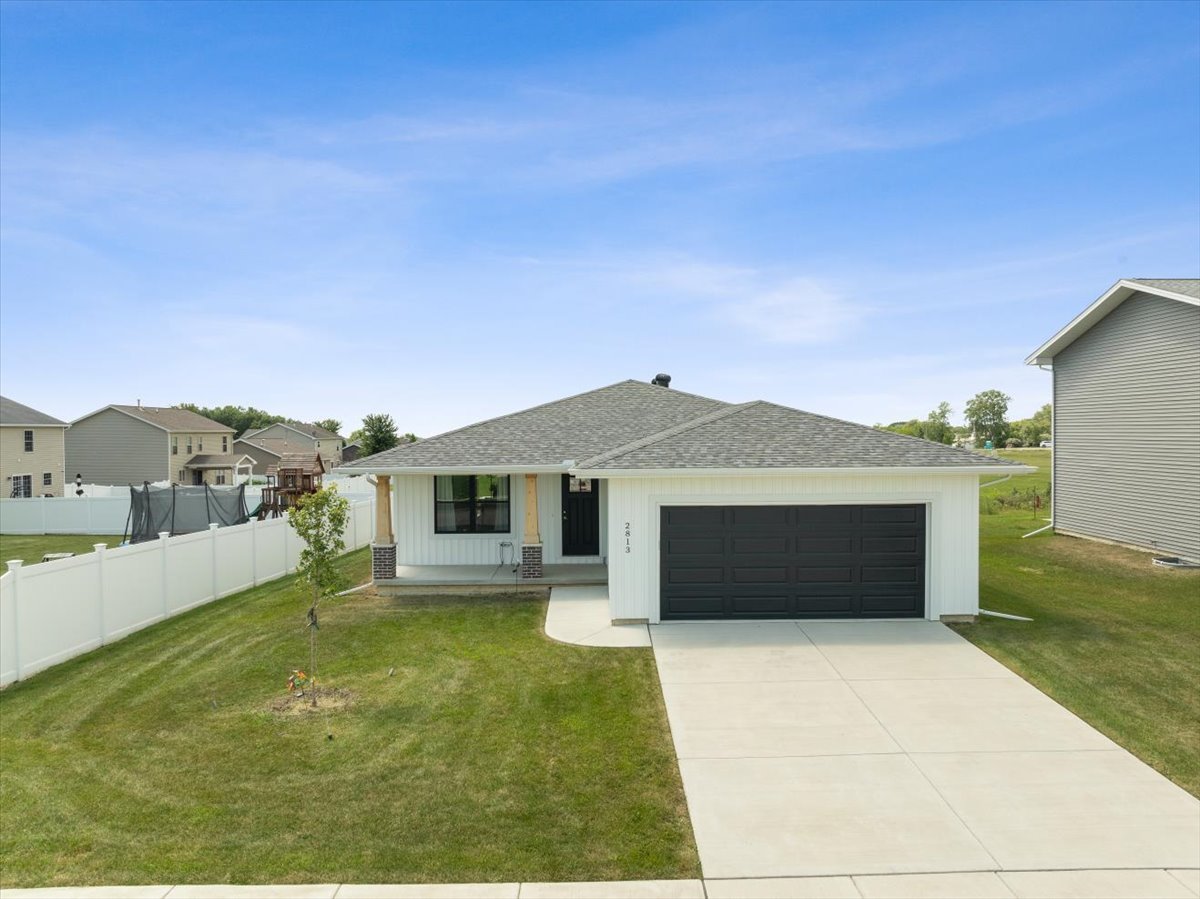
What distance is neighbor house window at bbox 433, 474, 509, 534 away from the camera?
54.5ft

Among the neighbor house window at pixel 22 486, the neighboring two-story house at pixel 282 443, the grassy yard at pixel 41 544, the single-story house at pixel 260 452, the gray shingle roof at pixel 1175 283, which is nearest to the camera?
the gray shingle roof at pixel 1175 283

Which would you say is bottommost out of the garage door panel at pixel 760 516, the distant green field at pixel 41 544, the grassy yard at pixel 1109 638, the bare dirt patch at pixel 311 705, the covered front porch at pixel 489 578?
the distant green field at pixel 41 544

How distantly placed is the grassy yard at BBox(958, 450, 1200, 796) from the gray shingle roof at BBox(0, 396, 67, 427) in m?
44.7

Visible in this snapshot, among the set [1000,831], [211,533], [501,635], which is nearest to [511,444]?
[501,635]

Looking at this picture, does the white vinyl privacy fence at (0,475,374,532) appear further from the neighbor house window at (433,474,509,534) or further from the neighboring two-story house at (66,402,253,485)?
the neighboring two-story house at (66,402,253,485)

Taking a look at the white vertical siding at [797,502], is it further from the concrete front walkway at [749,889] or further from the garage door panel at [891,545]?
the concrete front walkway at [749,889]

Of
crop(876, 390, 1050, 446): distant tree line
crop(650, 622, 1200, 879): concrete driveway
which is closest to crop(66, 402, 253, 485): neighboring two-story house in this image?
crop(650, 622, 1200, 879): concrete driveway

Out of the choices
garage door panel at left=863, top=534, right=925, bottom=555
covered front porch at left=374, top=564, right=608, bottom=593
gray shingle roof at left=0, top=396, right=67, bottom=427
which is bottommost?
covered front porch at left=374, top=564, right=608, bottom=593

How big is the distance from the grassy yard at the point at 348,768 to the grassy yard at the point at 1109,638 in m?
5.15

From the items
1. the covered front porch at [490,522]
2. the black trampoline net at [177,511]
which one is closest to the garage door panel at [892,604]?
the covered front porch at [490,522]

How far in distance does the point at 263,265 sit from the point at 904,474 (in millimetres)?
20068

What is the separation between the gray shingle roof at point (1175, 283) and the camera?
54.2 feet

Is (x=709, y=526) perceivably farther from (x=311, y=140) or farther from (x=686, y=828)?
(x=311, y=140)

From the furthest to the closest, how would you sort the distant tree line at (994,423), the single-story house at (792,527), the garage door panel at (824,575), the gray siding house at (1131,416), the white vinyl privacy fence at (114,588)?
1. the distant tree line at (994,423)
2. the gray siding house at (1131,416)
3. the garage door panel at (824,575)
4. the single-story house at (792,527)
5. the white vinyl privacy fence at (114,588)
